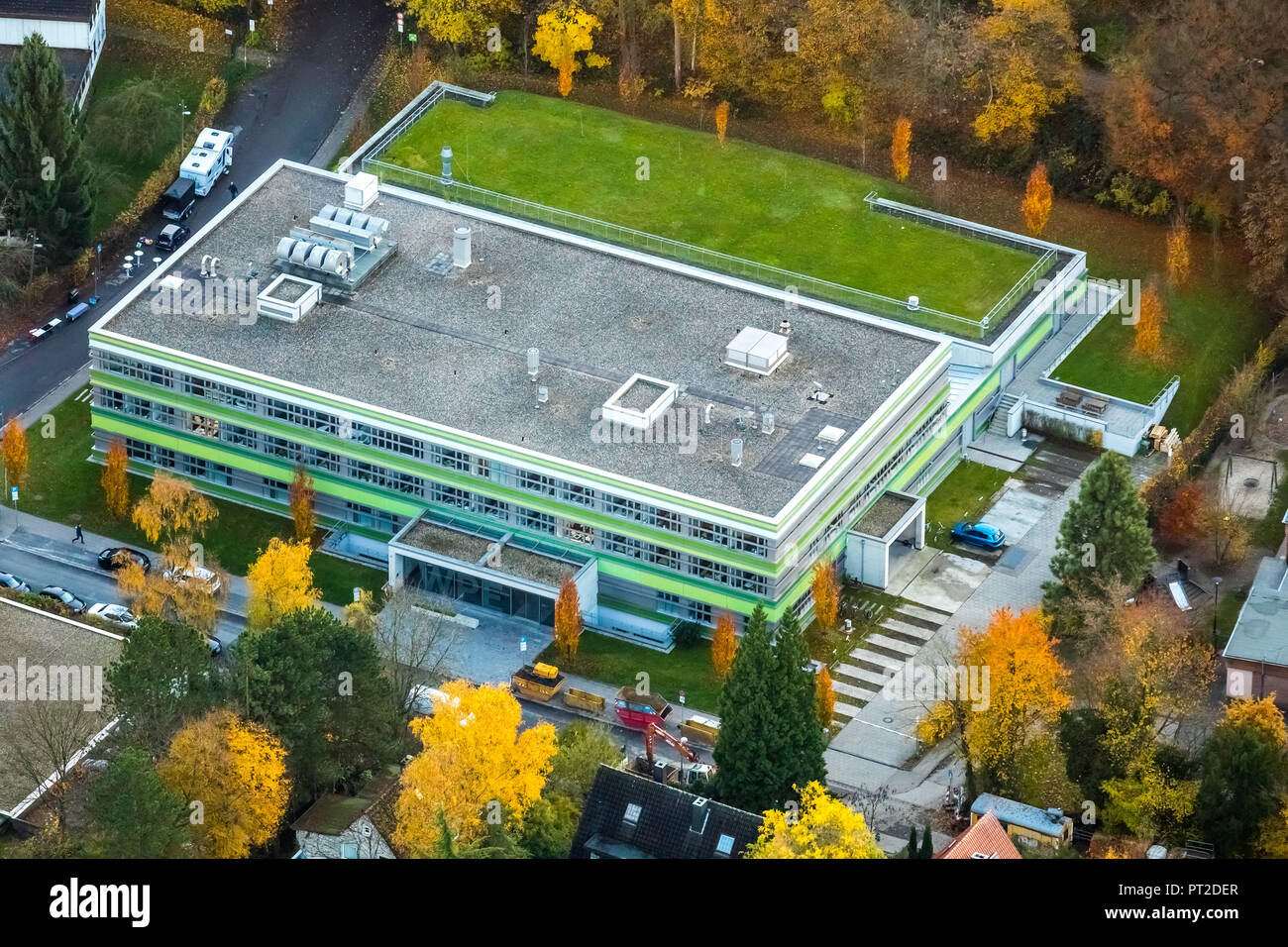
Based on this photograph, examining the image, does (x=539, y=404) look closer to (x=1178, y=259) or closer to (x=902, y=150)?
(x=902, y=150)

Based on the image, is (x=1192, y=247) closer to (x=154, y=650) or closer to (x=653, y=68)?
(x=653, y=68)

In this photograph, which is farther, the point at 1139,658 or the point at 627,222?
the point at 627,222

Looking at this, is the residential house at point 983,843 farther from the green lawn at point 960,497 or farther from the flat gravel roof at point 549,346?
the green lawn at point 960,497

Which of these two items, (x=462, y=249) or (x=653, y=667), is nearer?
(x=653, y=667)

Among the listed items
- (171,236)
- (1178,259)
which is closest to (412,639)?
(171,236)

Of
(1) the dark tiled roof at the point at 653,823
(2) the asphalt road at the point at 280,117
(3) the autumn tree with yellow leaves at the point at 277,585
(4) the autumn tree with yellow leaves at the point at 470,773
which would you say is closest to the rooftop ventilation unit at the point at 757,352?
(3) the autumn tree with yellow leaves at the point at 277,585

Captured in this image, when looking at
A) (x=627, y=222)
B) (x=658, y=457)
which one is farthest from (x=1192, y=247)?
(x=658, y=457)
